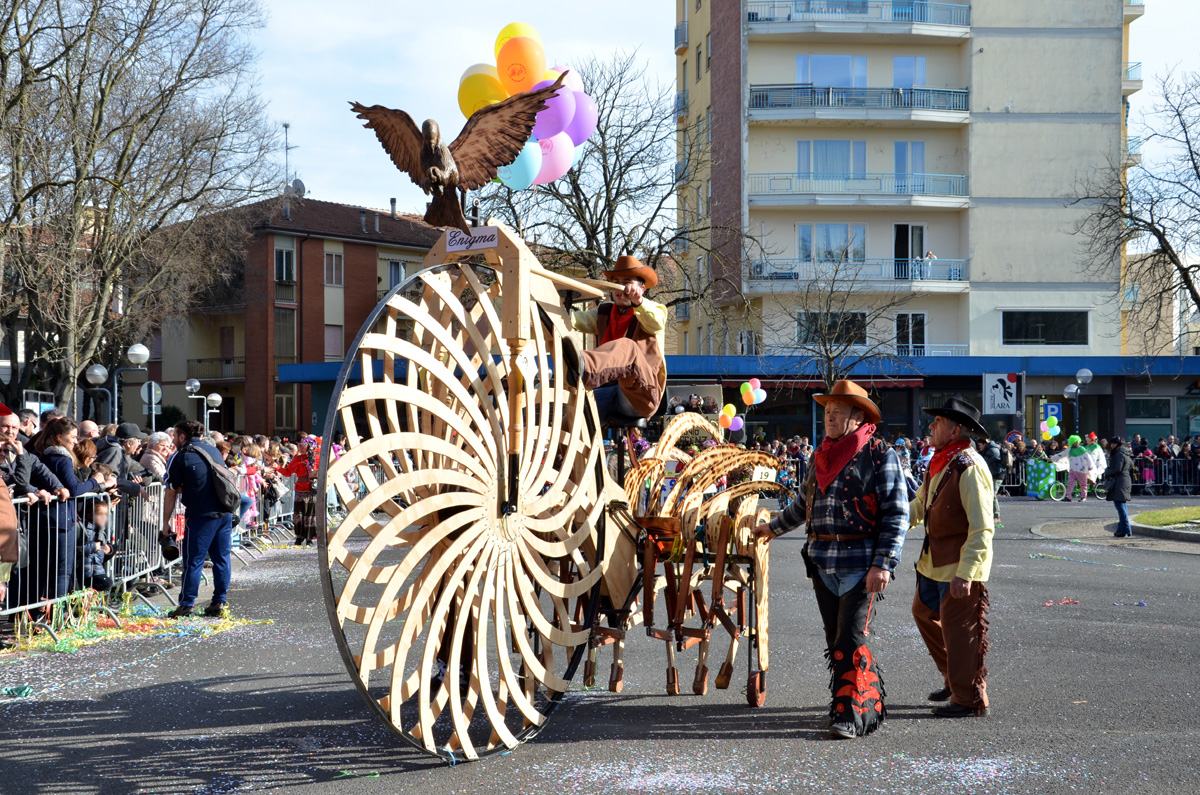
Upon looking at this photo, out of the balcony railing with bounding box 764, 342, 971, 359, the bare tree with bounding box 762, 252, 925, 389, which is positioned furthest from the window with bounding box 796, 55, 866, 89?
the balcony railing with bounding box 764, 342, 971, 359

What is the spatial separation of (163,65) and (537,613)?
24197 millimetres

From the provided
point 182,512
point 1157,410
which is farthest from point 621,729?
point 1157,410

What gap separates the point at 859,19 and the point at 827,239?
7.63 metres

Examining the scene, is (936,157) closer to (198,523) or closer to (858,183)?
(858,183)

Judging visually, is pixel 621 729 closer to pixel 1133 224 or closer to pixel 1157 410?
pixel 1133 224

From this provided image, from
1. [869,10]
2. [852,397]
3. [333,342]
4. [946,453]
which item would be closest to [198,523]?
[852,397]

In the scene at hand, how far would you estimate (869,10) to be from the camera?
38938 millimetres

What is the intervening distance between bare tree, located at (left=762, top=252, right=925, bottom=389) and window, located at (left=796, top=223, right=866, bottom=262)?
416 millimetres

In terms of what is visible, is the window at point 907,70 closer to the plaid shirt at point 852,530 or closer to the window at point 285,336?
the window at point 285,336

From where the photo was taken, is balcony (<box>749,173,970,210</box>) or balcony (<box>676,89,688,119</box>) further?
balcony (<box>676,89,688,119</box>)

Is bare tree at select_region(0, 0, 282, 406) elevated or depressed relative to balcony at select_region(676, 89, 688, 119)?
depressed

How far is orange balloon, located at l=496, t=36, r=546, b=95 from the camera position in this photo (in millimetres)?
6816

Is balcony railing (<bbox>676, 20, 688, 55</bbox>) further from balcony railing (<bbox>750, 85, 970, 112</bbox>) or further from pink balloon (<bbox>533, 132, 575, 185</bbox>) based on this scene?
pink balloon (<bbox>533, 132, 575, 185</bbox>)

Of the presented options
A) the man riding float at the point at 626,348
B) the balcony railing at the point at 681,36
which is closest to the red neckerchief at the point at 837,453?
the man riding float at the point at 626,348
